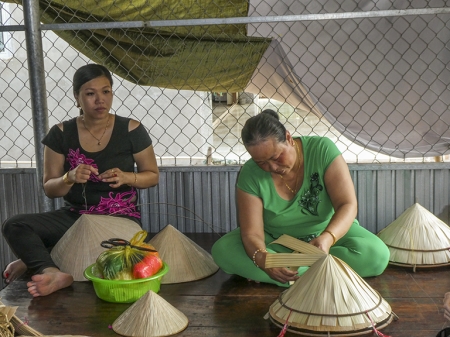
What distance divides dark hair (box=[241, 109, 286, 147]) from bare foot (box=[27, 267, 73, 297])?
115 centimetres

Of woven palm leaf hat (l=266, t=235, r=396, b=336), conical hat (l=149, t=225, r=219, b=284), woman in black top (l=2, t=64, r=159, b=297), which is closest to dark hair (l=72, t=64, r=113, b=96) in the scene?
woman in black top (l=2, t=64, r=159, b=297)

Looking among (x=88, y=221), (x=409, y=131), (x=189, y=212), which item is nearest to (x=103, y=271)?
(x=88, y=221)

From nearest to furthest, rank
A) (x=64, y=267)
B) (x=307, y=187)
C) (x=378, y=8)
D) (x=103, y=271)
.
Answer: (x=103, y=271), (x=307, y=187), (x=64, y=267), (x=378, y=8)

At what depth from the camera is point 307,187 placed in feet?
9.22

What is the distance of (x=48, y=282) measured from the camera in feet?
9.21

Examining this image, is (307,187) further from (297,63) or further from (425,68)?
(425,68)

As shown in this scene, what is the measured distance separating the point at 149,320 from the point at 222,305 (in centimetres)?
45

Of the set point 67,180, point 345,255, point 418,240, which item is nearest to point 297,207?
point 345,255

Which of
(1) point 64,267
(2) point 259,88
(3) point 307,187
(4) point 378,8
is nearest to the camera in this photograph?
(3) point 307,187

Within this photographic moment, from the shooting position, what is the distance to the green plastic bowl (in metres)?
2.60

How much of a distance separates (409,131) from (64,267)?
7.63 feet

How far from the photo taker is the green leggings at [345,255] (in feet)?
9.39

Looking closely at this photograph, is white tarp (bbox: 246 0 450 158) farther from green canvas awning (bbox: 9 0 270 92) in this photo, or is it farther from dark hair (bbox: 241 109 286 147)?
dark hair (bbox: 241 109 286 147)

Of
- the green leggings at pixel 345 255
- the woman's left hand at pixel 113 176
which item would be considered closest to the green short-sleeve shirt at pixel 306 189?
the green leggings at pixel 345 255
